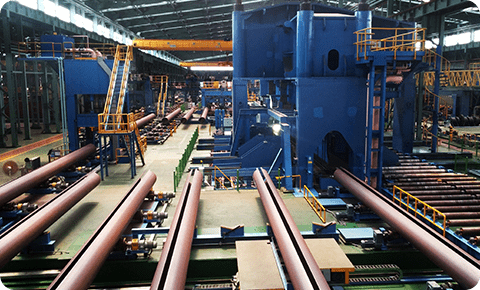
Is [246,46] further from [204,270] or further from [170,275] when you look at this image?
[170,275]

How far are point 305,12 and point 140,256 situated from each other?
348 inches

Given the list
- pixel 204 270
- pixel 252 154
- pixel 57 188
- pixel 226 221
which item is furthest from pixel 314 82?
pixel 57 188

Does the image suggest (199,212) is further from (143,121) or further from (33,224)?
(143,121)

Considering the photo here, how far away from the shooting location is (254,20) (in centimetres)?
1447

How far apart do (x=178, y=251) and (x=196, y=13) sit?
3377 centimetres

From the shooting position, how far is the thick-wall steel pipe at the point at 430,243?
595cm

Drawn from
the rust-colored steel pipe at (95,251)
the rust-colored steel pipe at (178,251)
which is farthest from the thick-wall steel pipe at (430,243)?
the rust-colored steel pipe at (95,251)

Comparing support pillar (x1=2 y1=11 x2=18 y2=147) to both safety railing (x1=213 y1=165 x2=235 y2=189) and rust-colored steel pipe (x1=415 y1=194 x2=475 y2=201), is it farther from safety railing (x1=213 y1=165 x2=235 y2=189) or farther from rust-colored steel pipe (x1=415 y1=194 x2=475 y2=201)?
rust-colored steel pipe (x1=415 y1=194 x2=475 y2=201)

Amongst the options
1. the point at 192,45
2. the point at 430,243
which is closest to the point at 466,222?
the point at 430,243

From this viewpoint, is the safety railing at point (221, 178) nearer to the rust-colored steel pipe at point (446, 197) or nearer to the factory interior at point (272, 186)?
the factory interior at point (272, 186)

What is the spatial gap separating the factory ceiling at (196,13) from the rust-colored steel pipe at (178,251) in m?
20.3

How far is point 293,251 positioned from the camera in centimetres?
620

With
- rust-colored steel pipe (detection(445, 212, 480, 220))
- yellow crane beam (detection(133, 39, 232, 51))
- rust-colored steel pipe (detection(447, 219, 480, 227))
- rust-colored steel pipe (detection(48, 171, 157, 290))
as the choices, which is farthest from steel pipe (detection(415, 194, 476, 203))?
yellow crane beam (detection(133, 39, 232, 51))

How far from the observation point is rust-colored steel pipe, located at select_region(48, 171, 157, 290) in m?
5.68
